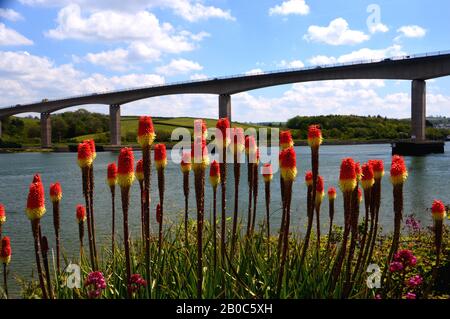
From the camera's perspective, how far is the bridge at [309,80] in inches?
2790

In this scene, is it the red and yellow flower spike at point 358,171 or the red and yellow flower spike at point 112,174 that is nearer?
the red and yellow flower spike at point 358,171

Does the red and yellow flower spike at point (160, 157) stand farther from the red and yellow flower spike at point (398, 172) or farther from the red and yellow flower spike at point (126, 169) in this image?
the red and yellow flower spike at point (398, 172)

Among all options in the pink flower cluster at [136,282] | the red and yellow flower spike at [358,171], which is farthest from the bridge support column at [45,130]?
the red and yellow flower spike at [358,171]

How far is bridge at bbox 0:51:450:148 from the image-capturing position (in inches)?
2790

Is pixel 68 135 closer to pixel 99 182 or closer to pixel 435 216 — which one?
pixel 99 182

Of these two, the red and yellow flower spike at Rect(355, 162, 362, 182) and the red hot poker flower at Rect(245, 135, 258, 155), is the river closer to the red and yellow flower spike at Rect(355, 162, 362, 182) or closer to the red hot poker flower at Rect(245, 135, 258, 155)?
the red hot poker flower at Rect(245, 135, 258, 155)

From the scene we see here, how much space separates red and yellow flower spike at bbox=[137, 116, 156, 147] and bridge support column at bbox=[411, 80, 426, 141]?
75742 mm

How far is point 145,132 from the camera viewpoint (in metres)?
3.76

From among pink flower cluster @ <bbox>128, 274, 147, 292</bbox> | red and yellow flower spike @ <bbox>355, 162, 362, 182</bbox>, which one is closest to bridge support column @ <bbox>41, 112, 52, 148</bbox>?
pink flower cluster @ <bbox>128, 274, 147, 292</bbox>

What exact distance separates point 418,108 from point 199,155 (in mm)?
78181

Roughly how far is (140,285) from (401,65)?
244 ft

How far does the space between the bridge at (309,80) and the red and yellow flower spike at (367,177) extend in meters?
69.0

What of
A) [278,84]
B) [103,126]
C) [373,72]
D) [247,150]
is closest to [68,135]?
[103,126]

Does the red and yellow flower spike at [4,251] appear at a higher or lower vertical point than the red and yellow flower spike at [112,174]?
lower
